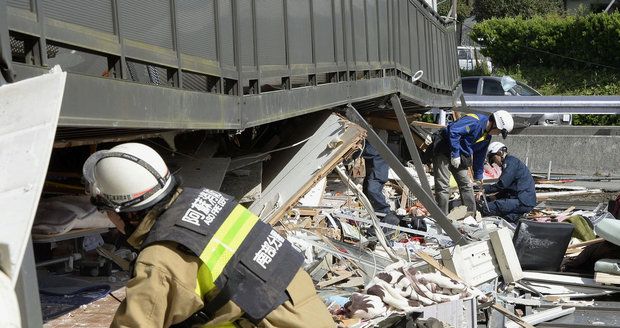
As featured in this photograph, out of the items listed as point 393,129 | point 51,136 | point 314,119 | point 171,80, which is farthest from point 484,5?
point 51,136

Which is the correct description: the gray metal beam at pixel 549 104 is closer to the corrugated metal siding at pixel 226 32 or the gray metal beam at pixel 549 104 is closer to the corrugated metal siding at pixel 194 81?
the corrugated metal siding at pixel 226 32

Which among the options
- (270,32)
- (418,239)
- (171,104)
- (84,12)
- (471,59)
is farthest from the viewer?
(471,59)

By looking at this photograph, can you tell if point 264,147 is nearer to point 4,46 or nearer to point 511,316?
point 511,316

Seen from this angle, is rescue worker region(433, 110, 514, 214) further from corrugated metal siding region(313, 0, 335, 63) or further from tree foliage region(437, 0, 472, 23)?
tree foliage region(437, 0, 472, 23)

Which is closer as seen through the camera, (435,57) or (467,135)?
(467,135)

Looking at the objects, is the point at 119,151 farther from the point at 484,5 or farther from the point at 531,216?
the point at 484,5

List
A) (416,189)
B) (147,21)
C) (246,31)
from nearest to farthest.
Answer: (147,21), (246,31), (416,189)

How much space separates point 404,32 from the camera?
13125 millimetres

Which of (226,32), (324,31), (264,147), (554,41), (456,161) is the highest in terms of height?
(226,32)

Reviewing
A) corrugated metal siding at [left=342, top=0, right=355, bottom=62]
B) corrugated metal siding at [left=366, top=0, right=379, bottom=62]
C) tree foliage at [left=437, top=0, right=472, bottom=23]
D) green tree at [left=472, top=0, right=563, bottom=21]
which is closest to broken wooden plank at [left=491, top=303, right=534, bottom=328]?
corrugated metal siding at [left=342, top=0, right=355, bottom=62]

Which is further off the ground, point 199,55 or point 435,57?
point 199,55

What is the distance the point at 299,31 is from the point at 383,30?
3643 mm

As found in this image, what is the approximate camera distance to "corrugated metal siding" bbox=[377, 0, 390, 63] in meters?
11.3

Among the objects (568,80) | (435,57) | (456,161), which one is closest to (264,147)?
(456,161)
